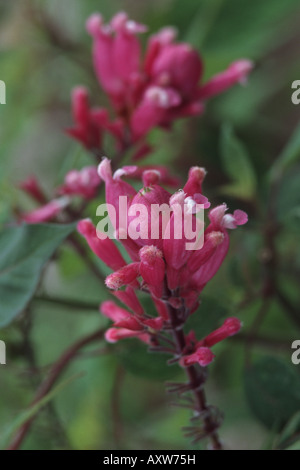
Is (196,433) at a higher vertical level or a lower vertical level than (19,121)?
lower

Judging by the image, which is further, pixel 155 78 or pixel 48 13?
pixel 48 13

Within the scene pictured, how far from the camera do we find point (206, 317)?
48cm

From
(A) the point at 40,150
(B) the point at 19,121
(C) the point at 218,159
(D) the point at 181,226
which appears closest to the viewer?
(D) the point at 181,226

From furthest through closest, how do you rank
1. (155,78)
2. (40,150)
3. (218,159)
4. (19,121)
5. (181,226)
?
(40,150), (19,121), (218,159), (155,78), (181,226)

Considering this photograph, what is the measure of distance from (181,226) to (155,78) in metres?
0.28

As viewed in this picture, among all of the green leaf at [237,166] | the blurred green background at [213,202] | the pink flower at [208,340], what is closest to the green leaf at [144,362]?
the blurred green background at [213,202]

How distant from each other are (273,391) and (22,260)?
0.24m

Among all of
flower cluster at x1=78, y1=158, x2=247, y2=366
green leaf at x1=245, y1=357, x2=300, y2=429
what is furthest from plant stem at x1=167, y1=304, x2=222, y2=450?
green leaf at x1=245, y1=357, x2=300, y2=429

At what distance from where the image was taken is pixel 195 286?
38 centimetres

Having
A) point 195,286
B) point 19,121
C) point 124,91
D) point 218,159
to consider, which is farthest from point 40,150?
point 195,286

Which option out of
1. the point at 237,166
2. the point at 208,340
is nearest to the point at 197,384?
the point at 208,340

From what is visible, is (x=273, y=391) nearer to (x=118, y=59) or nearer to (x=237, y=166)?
(x=237, y=166)
